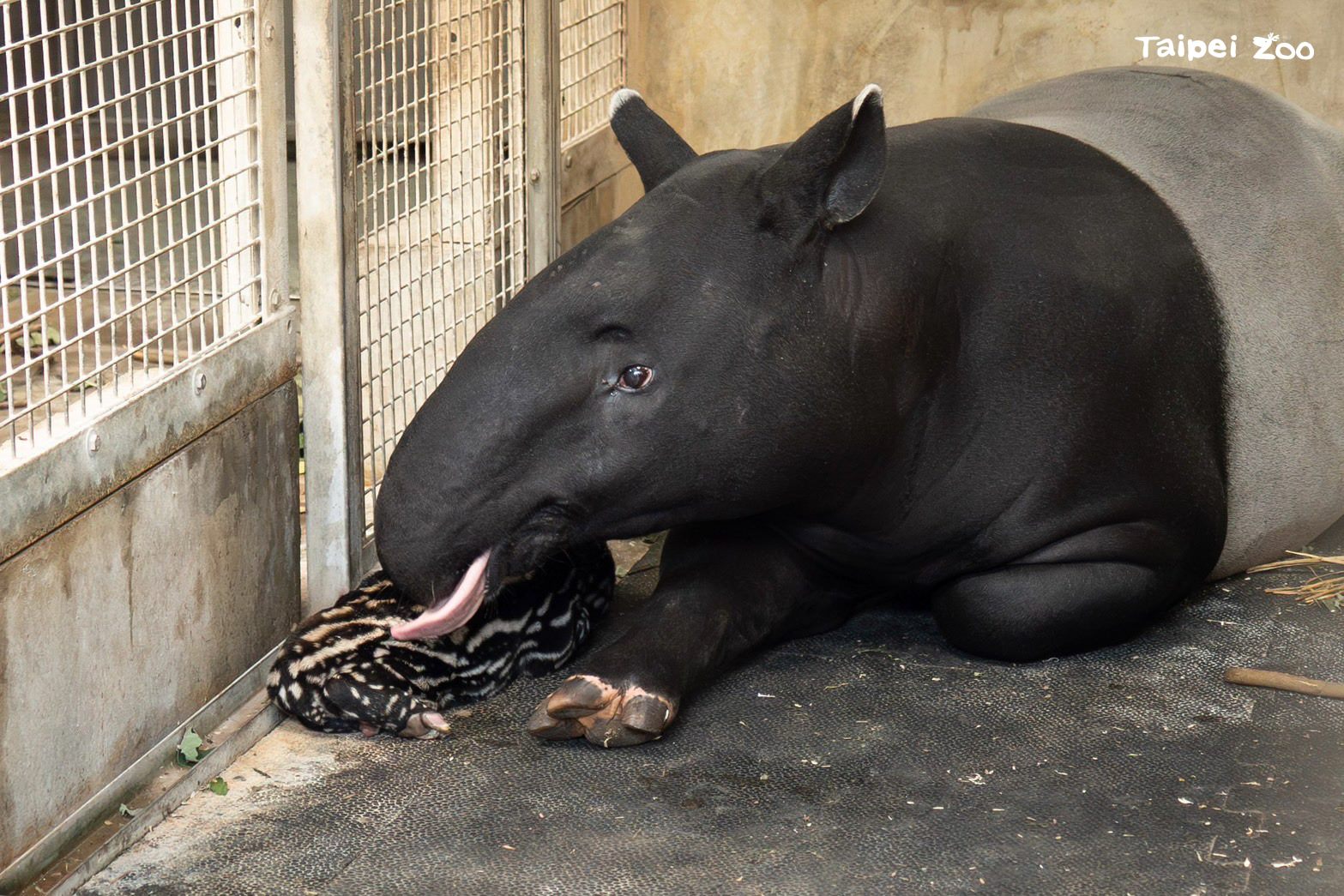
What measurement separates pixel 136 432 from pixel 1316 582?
3.03 metres

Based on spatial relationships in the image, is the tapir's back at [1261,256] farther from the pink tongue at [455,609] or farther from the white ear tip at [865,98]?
the pink tongue at [455,609]

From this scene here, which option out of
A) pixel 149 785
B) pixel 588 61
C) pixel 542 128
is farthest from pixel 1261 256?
pixel 149 785

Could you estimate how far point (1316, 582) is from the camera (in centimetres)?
436

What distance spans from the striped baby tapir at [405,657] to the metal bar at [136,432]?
51 centimetres

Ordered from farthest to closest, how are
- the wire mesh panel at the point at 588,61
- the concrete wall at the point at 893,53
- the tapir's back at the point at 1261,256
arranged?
the concrete wall at the point at 893,53 → the wire mesh panel at the point at 588,61 → the tapir's back at the point at 1261,256

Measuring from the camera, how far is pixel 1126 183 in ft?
13.2

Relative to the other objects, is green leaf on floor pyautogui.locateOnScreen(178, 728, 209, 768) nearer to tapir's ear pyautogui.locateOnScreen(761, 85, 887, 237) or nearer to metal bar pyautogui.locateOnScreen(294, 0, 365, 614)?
metal bar pyautogui.locateOnScreen(294, 0, 365, 614)

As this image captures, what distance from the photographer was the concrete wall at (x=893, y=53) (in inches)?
227

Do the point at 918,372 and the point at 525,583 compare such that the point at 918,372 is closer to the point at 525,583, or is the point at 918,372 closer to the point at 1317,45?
the point at 525,583

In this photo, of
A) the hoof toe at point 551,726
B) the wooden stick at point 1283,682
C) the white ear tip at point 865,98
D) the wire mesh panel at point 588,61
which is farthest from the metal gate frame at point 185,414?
the wooden stick at point 1283,682

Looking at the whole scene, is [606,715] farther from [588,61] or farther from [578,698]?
[588,61]

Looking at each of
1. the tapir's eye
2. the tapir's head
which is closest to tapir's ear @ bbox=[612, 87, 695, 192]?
the tapir's head

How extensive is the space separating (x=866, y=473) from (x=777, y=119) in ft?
9.47

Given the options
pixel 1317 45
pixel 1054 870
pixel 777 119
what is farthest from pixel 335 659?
pixel 1317 45
